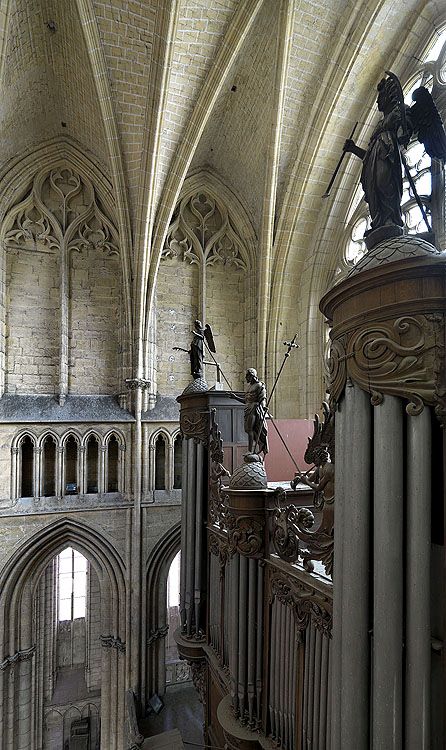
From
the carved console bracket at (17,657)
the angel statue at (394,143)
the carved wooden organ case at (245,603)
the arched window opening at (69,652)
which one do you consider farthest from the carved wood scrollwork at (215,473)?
the arched window opening at (69,652)

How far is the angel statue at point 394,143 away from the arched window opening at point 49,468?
922cm

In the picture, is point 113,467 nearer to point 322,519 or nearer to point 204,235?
point 204,235

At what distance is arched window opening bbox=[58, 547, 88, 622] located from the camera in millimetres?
14828

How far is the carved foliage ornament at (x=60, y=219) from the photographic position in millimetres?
10484

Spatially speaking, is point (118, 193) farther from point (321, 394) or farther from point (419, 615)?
point (419, 615)

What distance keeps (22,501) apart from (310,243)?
9.26m

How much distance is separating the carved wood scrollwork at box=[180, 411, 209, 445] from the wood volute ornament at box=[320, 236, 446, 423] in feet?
12.2

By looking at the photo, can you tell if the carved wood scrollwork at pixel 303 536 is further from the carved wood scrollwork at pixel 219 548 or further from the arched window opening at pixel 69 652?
the arched window opening at pixel 69 652

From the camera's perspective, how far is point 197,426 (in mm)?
5984

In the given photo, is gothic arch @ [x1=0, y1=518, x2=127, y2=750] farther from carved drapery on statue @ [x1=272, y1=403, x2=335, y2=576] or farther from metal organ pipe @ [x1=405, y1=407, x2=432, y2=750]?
metal organ pipe @ [x1=405, y1=407, x2=432, y2=750]

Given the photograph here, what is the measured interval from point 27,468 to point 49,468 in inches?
18.6

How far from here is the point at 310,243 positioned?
35.9ft

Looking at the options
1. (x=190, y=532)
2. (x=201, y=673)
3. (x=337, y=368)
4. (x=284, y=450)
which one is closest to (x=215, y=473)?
(x=190, y=532)

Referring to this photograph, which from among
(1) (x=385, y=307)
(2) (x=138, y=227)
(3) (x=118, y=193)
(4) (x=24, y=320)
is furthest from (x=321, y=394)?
(1) (x=385, y=307)
